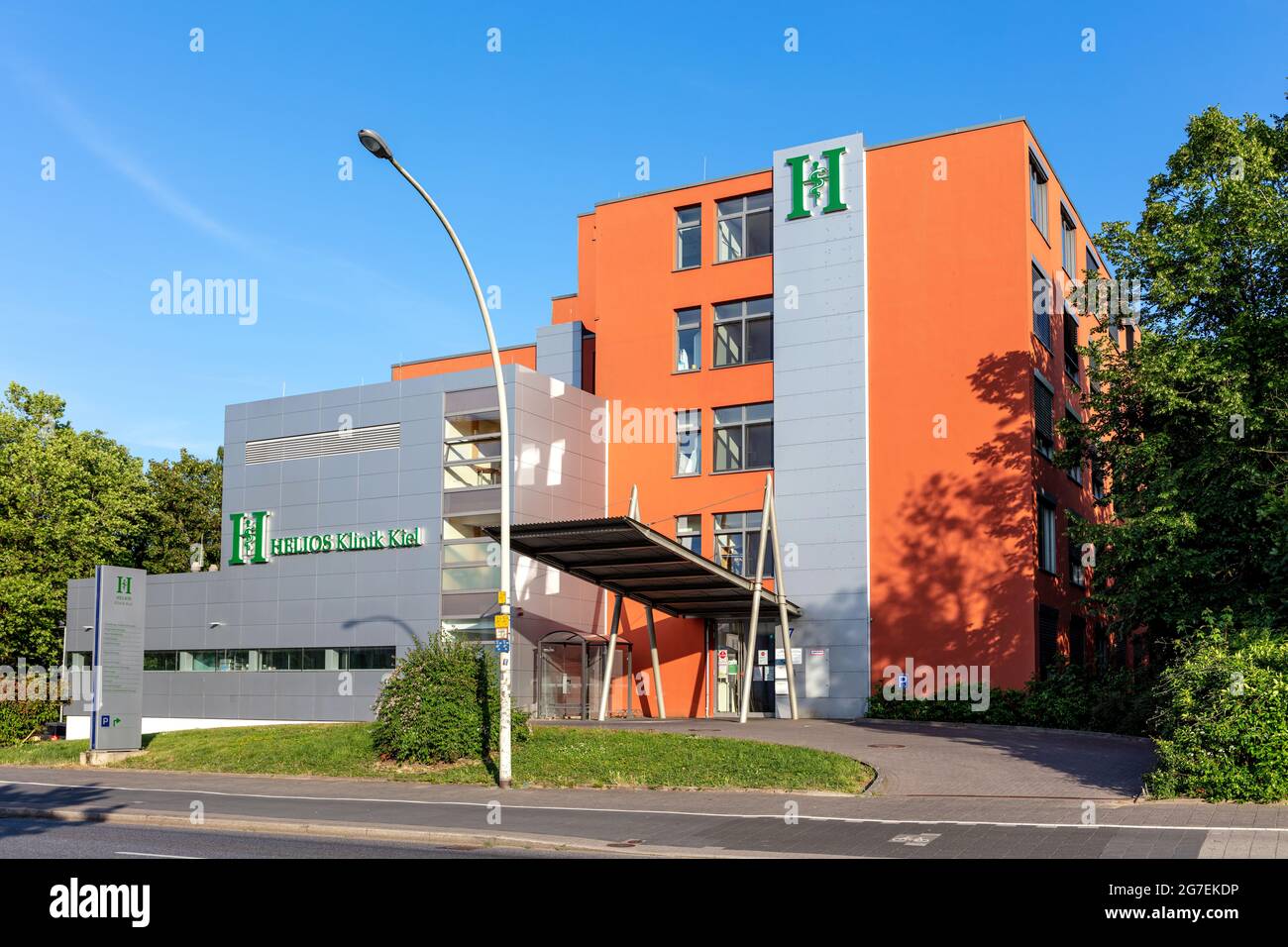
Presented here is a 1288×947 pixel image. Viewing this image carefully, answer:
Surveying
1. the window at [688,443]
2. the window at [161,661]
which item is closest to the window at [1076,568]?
the window at [688,443]

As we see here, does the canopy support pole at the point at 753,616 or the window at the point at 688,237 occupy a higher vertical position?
the window at the point at 688,237

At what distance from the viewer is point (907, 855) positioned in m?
12.9

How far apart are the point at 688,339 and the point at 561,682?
484 inches

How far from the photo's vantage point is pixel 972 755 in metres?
23.1

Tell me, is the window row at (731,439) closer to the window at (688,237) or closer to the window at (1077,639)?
the window at (688,237)

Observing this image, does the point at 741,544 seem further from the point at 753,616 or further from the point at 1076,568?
the point at 1076,568

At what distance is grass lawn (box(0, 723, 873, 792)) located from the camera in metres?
20.0

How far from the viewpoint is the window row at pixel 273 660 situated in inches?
1540

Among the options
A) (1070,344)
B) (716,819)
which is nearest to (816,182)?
(1070,344)

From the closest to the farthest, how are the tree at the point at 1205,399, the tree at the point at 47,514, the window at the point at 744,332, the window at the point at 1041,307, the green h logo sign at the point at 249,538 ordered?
the tree at the point at 1205,399
the window at the point at 1041,307
the window at the point at 744,332
the green h logo sign at the point at 249,538
the tree at the point at 47,514

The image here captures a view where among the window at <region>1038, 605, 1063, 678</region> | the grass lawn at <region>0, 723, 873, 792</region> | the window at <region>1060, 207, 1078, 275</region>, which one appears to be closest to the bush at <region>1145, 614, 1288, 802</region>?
the grass lawn at <region>0, 723, 873, 792</region>

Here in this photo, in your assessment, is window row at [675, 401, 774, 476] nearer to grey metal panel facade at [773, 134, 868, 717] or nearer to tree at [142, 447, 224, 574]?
grey metal panel facade at [773, 134, 868, 717]

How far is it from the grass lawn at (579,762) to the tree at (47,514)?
1042 inches
